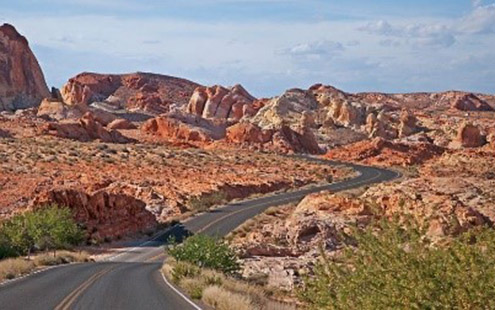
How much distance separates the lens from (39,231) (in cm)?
3650

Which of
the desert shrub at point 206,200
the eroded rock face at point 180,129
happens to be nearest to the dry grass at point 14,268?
the desert shrub at point 206,200

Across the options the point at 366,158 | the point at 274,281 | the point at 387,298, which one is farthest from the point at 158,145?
the point at 387,298

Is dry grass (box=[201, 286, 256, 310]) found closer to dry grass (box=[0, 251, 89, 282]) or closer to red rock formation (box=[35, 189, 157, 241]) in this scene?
dry grass (box=[0, 251, 89, 282])

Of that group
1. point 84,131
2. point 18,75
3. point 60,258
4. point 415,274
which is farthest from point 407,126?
point 415,274

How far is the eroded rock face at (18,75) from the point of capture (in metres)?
118

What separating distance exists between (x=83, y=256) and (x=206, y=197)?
20.3 m

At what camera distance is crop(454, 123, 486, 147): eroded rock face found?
349ft

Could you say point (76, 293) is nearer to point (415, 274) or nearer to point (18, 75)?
point (415, 274)

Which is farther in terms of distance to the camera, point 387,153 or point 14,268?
point 387,153

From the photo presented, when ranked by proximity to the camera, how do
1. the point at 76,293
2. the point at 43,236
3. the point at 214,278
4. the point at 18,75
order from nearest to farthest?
the point at 76,293 < the point at 214,278 < the point at 43,236 < the point at 18,75

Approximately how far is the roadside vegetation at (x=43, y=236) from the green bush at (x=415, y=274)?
21134 millimetres

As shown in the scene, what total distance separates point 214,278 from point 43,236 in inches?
685

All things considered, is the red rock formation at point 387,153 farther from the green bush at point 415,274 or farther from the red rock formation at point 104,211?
the green bush at point 415,274

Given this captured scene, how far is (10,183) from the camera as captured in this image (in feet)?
174
